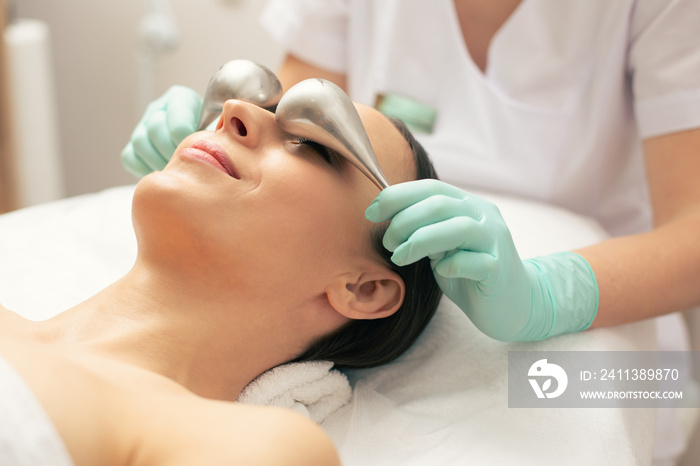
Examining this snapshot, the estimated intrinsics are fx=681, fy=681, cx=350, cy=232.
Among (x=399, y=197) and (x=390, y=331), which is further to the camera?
(x=390, y=331)

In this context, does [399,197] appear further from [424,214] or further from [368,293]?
[368,293]

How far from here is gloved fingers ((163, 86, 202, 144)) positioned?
4.09 ft

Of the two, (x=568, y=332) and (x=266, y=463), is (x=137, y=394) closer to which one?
(x=266, y=463)

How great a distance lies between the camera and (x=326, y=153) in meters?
1.01

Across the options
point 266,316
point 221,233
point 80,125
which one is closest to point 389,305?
point 266,316

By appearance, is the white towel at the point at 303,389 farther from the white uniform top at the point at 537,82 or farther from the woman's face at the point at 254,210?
the white uniform top at the point at 537,82

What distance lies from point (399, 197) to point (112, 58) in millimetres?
2080

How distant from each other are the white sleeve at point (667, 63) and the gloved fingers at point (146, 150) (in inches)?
37.0

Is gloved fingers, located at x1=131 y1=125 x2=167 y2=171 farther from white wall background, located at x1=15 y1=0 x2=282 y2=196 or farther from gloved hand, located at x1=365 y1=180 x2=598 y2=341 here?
white wall background, located at x1=15 y1=0 x2=282 y2=196

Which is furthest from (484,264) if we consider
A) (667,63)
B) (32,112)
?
(32,112)

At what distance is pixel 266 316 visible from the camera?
1.00 m

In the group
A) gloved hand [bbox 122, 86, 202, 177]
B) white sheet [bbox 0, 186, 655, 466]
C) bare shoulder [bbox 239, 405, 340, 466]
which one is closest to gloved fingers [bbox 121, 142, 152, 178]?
gloved hand [bbox 122, 86, 202, 177]

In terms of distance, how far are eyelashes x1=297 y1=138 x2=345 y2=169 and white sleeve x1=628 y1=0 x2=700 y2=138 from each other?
2.22 feet

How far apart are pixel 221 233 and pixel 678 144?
89 centimetres
